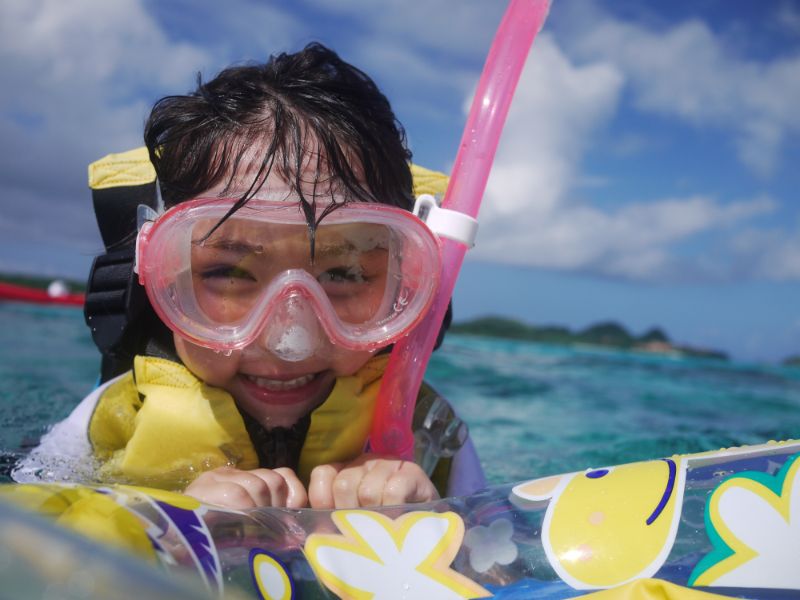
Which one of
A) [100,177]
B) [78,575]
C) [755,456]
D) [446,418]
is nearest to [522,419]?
[446,418]

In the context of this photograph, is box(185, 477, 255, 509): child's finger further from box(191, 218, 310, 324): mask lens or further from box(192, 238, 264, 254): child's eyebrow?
box(192, 238, 264, 254): child's eyebrow

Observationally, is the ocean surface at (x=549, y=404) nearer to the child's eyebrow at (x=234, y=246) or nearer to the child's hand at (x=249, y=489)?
the child's hand at (x=249, y=489)

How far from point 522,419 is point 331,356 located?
3905 mm

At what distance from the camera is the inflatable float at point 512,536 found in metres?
0.97

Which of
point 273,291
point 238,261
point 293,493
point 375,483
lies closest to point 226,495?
point 293,493

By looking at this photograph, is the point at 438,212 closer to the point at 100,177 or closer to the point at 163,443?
the point at 163,443

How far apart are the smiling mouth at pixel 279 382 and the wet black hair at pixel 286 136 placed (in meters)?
0.45

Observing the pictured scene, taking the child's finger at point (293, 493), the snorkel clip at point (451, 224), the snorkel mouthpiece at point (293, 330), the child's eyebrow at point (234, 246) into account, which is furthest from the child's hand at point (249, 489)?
the snorkel clip at point (451, 224)

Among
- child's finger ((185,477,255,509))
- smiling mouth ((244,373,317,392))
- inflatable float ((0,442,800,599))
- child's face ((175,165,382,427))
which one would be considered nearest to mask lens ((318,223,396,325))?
child's face ((175,165,382,427))

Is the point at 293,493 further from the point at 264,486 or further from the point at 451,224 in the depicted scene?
the point at 451,224

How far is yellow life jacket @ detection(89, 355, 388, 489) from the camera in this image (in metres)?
1.85

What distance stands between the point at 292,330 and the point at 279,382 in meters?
0.28

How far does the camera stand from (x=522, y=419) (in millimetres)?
5504

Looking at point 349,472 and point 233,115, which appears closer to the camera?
point 349,472
